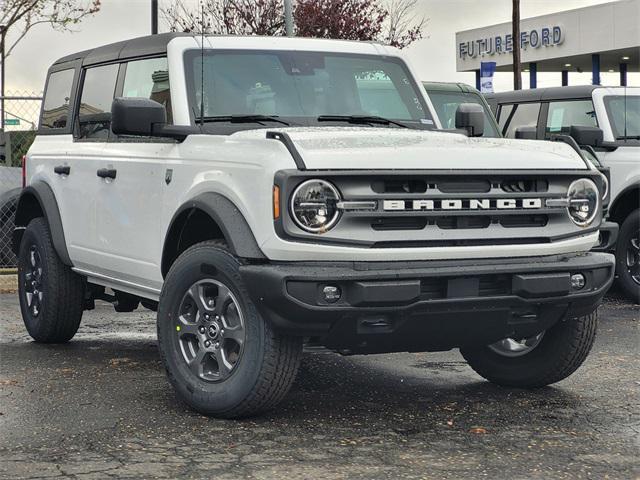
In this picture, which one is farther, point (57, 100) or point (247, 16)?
point (247, 16)

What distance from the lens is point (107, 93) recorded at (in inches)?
318

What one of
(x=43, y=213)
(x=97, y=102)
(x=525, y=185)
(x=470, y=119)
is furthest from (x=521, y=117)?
(x=525, y=185)

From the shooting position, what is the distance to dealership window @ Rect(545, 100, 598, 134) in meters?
12.2

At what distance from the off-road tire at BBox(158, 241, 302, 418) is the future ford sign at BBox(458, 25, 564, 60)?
3918cm

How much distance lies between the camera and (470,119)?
7375mm

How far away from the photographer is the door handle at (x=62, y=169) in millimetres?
8117

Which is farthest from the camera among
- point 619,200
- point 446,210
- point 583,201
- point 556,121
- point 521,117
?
point 521,117

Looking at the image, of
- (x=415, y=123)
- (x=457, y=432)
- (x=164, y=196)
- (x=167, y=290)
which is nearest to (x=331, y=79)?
(x=415, y=123)

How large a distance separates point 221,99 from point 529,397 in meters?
2.37

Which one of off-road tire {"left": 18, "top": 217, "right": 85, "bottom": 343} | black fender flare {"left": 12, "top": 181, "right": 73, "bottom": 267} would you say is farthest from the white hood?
off-road tire {"left": 18, "top": 217, "right": 85, "bottom": 343}

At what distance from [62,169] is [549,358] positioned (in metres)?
3.47

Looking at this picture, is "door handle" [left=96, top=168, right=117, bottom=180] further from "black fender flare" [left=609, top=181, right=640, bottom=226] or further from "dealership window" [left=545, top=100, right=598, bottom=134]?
"dealership window" [left=545, top=100, right=598, bottom=134]

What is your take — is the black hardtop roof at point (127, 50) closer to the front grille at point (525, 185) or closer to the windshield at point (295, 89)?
Result: the windshield at point (295, 89)

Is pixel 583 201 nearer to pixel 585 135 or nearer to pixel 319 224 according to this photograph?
pixel 319 224
